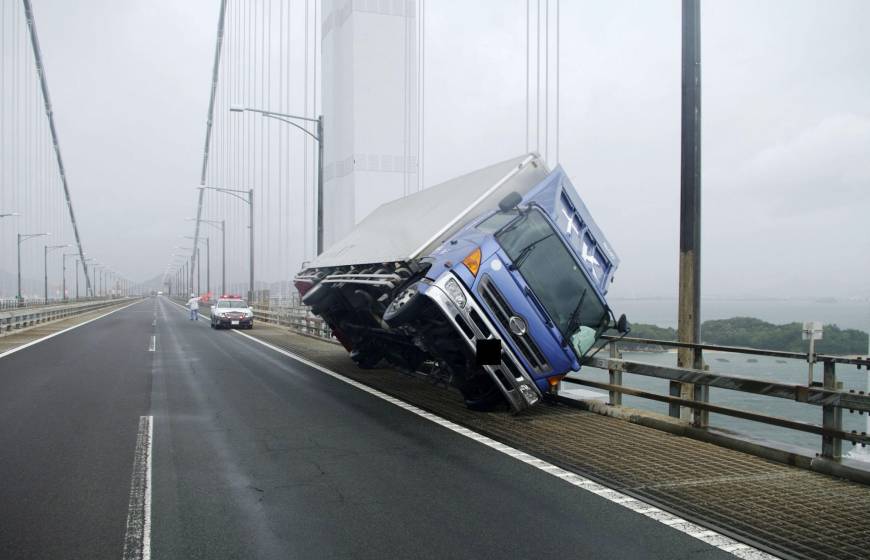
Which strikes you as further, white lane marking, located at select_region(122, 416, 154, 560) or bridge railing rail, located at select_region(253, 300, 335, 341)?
bridge railing rail, located at select_region(253, 300, 335, 341)

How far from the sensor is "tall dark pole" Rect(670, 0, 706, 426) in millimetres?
8469

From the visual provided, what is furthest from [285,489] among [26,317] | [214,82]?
[214,82]

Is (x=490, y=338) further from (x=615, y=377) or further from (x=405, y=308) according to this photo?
(x=615, y=377)

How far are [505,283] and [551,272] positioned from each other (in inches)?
28.4

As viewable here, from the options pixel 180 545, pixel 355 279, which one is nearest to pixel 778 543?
pixel 180 545

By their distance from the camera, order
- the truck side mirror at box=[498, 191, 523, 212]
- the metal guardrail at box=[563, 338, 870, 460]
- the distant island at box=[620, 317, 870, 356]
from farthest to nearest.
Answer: the truck side mirror at box=[498, 191, 523, 212], the distant island at box=[620, 317, 870, 356], the metal guardrail at box=[563, 338, 870, 460]

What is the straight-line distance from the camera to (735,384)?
22.8 ft

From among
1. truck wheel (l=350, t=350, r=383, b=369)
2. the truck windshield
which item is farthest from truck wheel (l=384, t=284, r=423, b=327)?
truck wheel (l=350, t=350, r=383, b=369)

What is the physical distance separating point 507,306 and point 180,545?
4.76 meters

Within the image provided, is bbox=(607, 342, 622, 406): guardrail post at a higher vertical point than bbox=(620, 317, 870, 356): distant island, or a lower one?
lower

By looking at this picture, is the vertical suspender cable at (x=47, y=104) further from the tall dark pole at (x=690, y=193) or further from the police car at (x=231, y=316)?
the tall dark pole at (x=690, y=193)

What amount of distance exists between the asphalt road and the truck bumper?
0.92 meters

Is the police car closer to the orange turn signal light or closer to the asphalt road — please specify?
the asphalt road

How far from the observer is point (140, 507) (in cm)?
507
